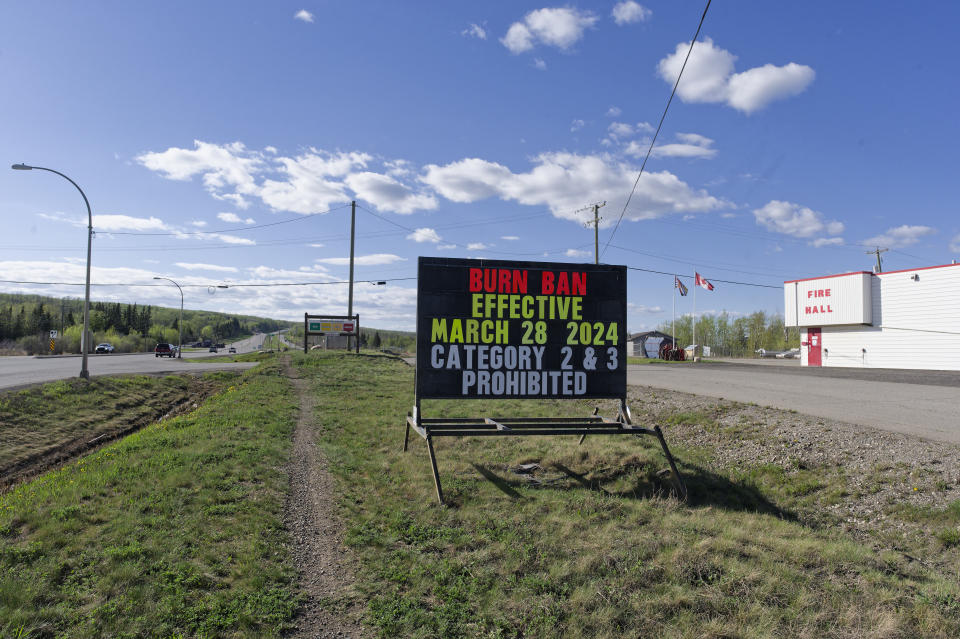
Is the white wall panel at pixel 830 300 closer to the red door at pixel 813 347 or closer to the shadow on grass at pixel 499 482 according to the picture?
the red door at pixel 813 347

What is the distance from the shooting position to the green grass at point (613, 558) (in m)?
4.20

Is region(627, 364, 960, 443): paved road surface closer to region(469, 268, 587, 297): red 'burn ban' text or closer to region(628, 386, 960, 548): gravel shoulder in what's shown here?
region(628, 386, 960, 548): gravel shoulder

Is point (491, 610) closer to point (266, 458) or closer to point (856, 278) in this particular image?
point (266, 458)

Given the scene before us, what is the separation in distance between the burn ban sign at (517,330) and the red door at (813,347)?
131ft

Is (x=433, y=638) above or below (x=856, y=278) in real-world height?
below

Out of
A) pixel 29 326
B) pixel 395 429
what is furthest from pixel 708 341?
pixel 29 326

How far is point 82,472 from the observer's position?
8.41 metres

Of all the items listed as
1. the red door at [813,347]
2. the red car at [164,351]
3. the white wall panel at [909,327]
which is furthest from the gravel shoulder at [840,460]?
the red car at [164,351]

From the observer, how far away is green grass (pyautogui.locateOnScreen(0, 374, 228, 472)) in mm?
11875

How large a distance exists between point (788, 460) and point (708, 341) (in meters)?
111

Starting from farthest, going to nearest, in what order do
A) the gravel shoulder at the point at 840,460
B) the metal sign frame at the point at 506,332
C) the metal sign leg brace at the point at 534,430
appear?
the metal sign frame at the point at 506,332, the metal sign leg brace at the point at 534,430, the gravel shoulder at the point at 840,460

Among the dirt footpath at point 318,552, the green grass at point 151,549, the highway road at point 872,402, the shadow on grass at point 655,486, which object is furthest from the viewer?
the highway road at point 872,402

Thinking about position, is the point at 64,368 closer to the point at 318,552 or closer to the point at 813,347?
the point at 318,552

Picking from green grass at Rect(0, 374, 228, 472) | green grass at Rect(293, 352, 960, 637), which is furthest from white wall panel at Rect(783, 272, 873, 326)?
green grass at Rect(0, 374, 228, 472)
